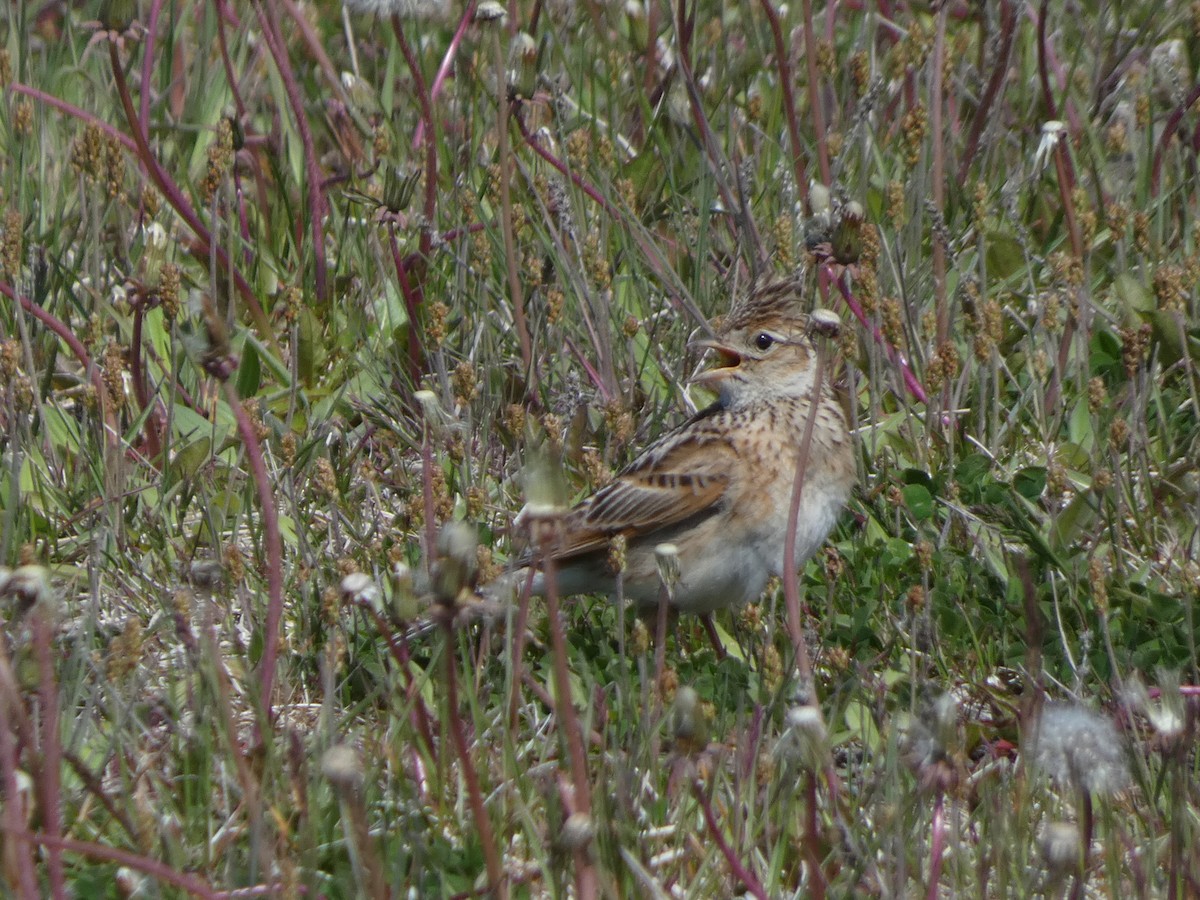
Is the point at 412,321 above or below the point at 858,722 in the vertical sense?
above

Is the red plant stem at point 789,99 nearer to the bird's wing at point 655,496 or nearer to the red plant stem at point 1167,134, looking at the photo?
the bird's wing at point 655,496

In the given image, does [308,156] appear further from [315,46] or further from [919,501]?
[919,501]

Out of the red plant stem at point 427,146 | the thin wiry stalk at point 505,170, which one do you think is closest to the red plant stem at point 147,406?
the red plant stem at point 427,146

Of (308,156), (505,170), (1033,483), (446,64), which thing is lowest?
(1033,483)

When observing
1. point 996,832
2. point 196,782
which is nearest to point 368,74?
point 196,782

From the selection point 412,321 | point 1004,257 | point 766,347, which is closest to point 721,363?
point 766,347

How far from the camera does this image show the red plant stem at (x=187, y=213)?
16.9 feet

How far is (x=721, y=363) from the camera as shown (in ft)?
17.4

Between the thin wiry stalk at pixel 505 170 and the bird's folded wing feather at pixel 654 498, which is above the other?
the thin wiry stalk at pixel 505 170

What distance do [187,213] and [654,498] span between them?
1792 mm

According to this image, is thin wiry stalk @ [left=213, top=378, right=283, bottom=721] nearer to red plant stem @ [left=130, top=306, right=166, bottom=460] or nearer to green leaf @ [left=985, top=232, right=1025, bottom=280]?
red plant stem @ [left=130, top=306, right=166, bottom=460]

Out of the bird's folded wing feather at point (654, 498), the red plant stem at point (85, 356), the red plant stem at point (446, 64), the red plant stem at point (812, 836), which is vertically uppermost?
the red plant stem at point (446, 64)

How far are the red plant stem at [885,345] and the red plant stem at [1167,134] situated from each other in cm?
113

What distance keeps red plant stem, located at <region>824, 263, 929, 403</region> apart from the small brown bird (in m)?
0.16
